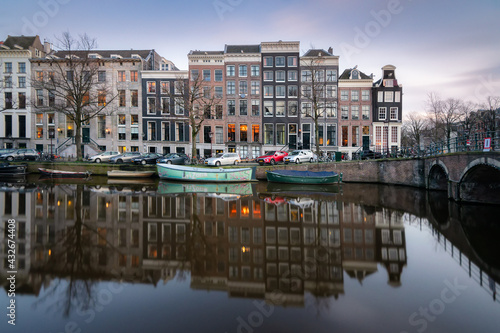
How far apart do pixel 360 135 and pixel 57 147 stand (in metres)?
43.9

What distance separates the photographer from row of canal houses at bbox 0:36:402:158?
44438mm

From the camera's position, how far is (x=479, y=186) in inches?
710

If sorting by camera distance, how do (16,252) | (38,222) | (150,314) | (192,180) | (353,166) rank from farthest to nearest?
(353,166) < (192,180) < (38,222) < (16,252) < (150,314)

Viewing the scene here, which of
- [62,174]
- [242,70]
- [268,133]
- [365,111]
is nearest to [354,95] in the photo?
[365,111]

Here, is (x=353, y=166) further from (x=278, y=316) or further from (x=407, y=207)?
(x=278, y=316)

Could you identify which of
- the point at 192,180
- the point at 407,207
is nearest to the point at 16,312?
the point at 407,207

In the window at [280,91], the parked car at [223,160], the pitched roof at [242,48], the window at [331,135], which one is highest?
the pitched roof at [242,48]

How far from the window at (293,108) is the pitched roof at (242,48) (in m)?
9.16

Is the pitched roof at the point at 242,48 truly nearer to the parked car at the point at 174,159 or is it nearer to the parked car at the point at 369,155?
the parked car at the point at 174,159

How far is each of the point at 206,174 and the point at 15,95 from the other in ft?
124

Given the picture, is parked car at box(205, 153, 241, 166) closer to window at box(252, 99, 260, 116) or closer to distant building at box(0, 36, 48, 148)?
window at box(252, 99, 260, 116)

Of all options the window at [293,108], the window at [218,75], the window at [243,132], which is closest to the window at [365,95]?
the window at [293,108]

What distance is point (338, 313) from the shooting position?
19.6 ft

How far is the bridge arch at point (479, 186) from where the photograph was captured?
17.4 m
